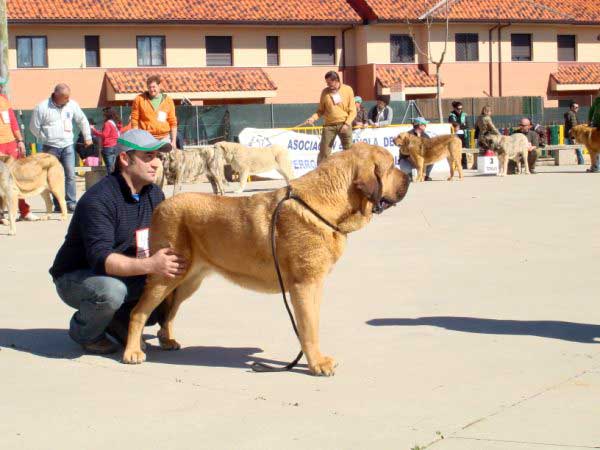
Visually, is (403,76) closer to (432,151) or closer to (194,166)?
(432,151)

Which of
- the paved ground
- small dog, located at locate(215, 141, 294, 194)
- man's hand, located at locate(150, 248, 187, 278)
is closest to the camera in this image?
the paved ground

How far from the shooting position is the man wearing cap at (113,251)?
578 cm

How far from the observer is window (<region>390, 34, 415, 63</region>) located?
4878 centimetres

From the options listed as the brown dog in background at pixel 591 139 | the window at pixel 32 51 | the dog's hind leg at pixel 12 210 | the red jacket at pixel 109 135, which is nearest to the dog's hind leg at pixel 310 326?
the dog's hind leg at pixel 12 210

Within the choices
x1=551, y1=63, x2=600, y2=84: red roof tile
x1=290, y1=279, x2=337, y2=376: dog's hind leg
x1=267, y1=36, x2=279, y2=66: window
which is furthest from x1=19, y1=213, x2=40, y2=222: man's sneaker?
x1=551, y1=63, x2=600, y2=84: red roof tile

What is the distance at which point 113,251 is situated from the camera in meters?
5.86

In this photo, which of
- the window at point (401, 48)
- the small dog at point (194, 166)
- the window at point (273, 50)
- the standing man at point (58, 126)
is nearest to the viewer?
the standing man at point (58, 126)

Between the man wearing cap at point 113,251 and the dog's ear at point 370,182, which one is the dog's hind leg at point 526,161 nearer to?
the man wearing cap at point 113,251

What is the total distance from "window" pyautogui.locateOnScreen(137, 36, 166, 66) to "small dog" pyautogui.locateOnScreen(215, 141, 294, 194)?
25732 mm

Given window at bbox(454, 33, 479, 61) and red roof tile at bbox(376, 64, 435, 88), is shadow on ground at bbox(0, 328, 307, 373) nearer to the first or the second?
red roof tile at bbox(376, 64, 435, 88)

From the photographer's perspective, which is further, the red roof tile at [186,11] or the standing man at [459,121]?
the red roof tile at [186,11]

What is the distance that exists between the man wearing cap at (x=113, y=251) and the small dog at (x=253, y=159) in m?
12.1

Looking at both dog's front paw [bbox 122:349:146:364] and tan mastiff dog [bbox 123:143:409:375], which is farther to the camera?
dog's front paw [bbox 122:349:146:364]

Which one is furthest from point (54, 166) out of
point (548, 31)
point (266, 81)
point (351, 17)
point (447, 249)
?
point (548, 31)
